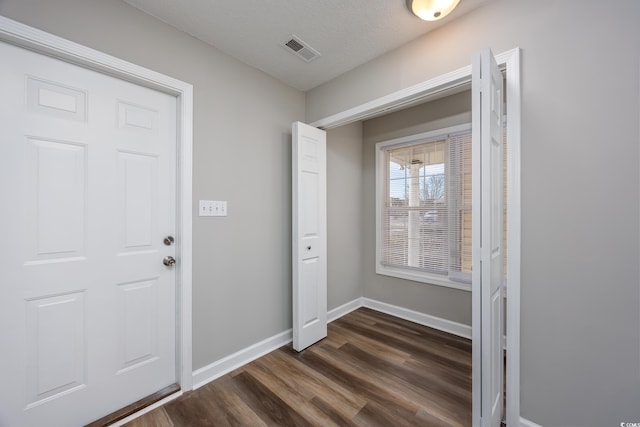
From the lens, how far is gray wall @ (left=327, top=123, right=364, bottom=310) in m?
3.08

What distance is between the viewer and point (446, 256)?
9.27 feet

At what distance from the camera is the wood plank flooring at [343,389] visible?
1569 mm

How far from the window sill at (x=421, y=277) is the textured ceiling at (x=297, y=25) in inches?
93.6

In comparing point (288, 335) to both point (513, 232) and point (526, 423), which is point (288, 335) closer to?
point (526, 423)

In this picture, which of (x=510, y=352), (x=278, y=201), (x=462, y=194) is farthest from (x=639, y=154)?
(x=278, y=201)

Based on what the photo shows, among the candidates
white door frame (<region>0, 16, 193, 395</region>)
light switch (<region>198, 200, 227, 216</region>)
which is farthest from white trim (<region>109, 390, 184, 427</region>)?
light switch (<region>198, 200, 227, 216</region>)

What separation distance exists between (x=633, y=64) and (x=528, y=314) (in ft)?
4.40

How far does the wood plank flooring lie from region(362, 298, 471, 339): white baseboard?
4.1 inches

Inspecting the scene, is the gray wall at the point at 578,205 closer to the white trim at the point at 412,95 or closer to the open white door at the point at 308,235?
the white trim at the point at 412,95

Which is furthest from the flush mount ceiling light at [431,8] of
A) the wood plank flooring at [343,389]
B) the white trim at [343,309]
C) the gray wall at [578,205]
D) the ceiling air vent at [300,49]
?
the white trim at [343,309]

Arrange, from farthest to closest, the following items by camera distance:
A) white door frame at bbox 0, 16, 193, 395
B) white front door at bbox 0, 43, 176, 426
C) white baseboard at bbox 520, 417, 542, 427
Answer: white door frame at bbox 0, 16, 193, 395
white baseboard at bbox 520, 417, 542, 427
white front door at bbox 0, 43, 176, 426

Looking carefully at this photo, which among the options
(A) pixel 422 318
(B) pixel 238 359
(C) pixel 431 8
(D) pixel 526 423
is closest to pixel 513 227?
(D) pixel 526 423

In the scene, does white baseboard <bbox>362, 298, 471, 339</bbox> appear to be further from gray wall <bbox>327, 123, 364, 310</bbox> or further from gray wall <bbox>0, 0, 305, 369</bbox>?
gray wall <bbox>0, 0, 305, 369</bbox>

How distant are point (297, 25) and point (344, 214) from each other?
2.08m
